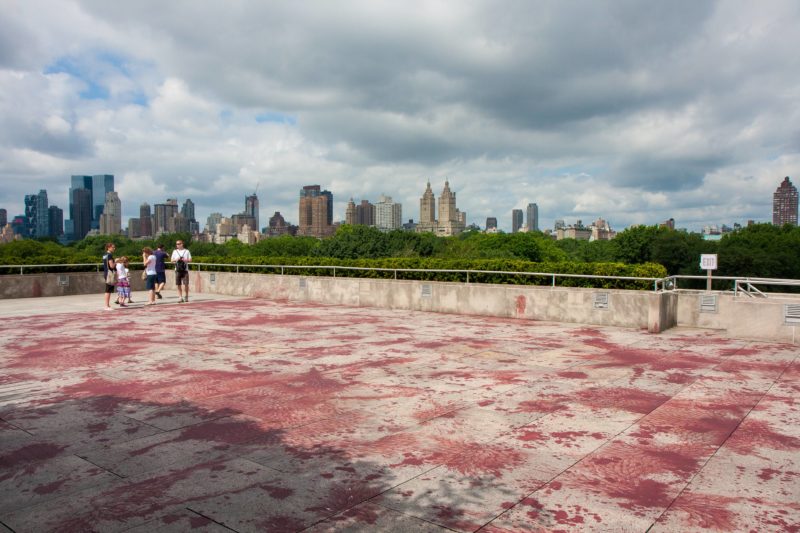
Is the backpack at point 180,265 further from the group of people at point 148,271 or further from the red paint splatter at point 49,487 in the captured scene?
the red paint splatter at point 49,487

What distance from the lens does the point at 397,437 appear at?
5.29m

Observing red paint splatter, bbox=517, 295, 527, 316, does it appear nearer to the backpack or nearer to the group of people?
the group of people

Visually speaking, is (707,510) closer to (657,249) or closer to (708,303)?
(708,303)

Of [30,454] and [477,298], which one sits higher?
[477,298]

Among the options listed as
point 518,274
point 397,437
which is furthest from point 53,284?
point 397,437

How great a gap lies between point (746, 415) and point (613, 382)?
5.65 ft

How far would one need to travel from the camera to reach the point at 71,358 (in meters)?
8.98

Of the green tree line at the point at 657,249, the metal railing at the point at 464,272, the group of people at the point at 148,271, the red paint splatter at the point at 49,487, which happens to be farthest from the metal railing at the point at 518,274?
the green tree line at the point at 657,249

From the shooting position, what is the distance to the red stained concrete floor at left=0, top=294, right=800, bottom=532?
3809 mm

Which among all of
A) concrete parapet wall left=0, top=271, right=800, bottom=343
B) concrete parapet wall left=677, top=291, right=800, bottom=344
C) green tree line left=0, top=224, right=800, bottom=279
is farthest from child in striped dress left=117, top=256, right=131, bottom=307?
green tree line left=0, top=224, right=800, bottom=279

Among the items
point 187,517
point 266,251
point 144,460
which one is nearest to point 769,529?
point 187,517

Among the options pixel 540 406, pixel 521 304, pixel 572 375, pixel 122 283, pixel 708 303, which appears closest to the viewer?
pixel 540 406

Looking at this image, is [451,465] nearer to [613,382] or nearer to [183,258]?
[613,382]

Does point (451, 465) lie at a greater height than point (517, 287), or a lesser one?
lesser
